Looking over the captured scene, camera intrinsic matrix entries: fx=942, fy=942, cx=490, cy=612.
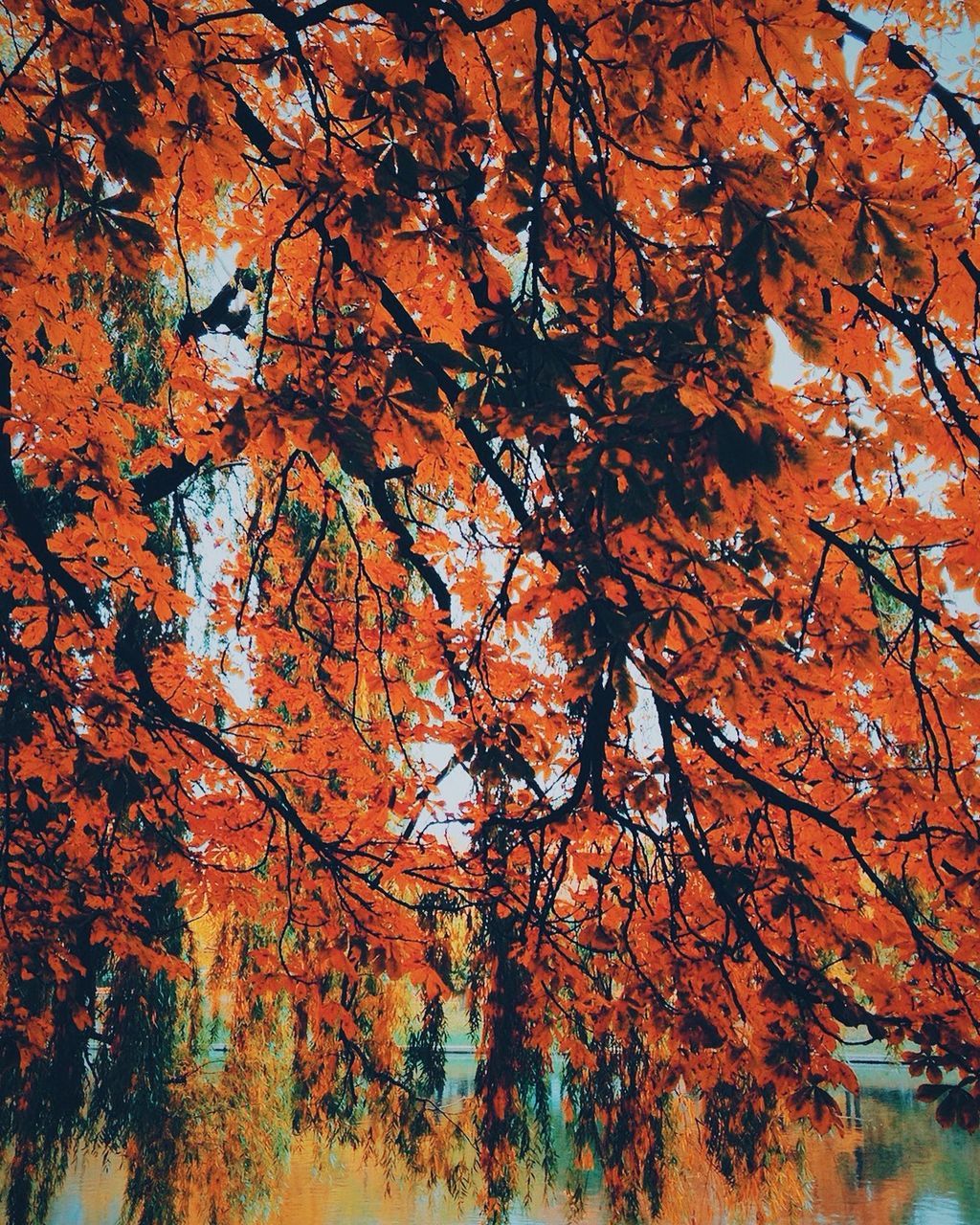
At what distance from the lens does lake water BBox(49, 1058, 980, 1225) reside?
11523 mm

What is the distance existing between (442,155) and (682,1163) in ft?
16.1

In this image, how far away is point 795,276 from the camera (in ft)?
4.46

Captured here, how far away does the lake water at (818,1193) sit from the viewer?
11.5 m

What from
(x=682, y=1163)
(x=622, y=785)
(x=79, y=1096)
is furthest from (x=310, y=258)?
(x=682, y=1163)

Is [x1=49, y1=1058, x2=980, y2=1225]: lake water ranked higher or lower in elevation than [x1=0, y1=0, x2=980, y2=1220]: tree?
lower

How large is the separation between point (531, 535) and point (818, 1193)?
14.3 meters

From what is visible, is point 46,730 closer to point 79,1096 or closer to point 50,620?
point 50,620

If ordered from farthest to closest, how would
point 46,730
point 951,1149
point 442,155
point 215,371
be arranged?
point 951,1149 → point 215,371 → point 46,730 → point 442,155

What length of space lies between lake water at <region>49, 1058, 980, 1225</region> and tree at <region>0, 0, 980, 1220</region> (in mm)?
7062

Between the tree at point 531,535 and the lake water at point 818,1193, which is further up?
the tree at point 531,535

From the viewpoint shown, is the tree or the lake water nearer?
the tree

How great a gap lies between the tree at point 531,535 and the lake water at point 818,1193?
7062 millimetres

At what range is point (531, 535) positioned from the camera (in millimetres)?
1759

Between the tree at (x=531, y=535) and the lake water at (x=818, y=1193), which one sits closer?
the tree at (x=531, y=535)
